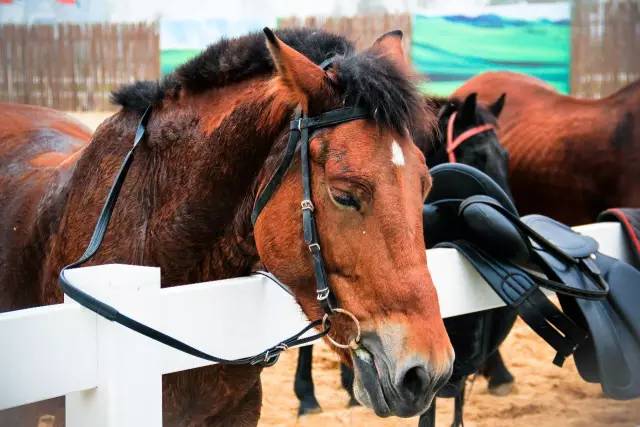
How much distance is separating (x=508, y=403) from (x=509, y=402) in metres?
0.03

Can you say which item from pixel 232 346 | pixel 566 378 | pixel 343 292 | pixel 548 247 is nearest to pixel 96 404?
pixel 232 346

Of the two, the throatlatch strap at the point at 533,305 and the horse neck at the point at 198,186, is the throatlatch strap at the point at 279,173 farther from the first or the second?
the throatlatch strap at the point at 533,305

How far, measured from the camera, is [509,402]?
4.75 metres

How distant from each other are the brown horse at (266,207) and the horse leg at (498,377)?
2842mm

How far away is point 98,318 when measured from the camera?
1715 mm

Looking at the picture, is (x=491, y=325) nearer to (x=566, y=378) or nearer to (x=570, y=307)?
(x=570, y=307)

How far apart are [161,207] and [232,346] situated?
0.55 m

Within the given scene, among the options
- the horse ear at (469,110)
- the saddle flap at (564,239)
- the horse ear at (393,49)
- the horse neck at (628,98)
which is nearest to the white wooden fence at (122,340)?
the horse ear at (393,49)

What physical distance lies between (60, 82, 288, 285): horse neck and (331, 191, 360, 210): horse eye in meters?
0.34

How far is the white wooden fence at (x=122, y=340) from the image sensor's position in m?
1.58

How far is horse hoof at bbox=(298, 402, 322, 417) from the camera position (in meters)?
4.42

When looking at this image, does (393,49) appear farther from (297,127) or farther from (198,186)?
(198,186)

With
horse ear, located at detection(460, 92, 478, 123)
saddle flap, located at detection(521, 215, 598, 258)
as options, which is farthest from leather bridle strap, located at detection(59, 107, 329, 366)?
horse ear, located at detection(460, 92, 478, 123)

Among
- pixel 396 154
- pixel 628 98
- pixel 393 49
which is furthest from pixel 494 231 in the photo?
pixel 628 98
